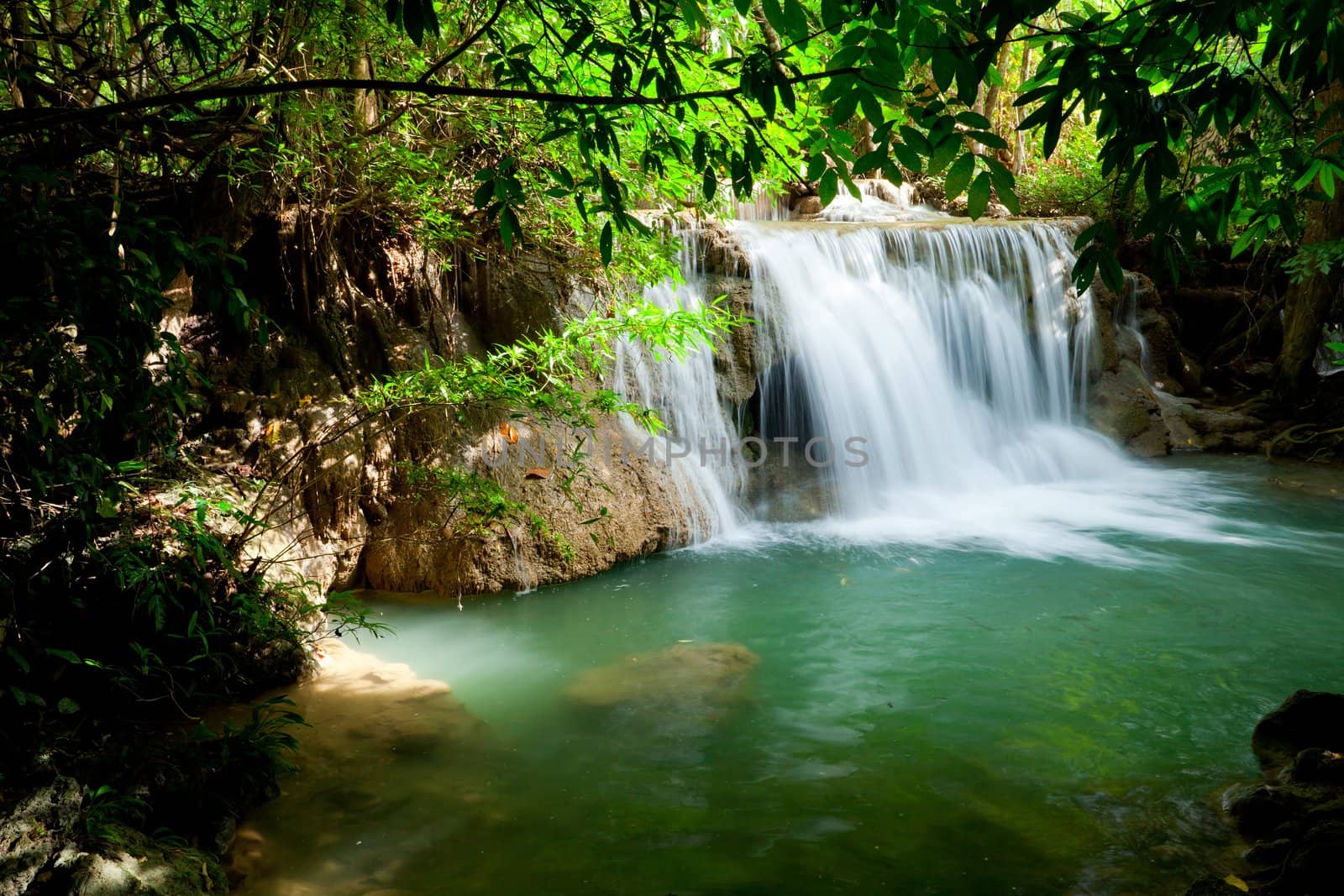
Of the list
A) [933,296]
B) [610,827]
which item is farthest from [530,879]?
[933,296]

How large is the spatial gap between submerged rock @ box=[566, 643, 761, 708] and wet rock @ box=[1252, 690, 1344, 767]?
2559mm

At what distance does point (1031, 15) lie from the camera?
64.3 inches

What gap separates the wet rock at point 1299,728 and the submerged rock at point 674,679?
2559mm

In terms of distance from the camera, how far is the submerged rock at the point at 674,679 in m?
4.66

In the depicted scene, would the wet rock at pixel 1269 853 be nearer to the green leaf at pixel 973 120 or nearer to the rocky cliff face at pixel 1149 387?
the green leaf at pixel 973 120

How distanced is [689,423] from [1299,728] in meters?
5.22

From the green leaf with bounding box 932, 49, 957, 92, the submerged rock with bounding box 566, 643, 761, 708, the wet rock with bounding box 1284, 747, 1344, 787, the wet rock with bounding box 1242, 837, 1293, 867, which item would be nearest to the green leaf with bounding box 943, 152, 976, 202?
the green leaf with bounding box 932, 49, 957, 92

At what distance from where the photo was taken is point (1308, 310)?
11148 mm

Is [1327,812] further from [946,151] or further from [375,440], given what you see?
[375,440]

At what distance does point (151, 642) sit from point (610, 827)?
8.85 feet

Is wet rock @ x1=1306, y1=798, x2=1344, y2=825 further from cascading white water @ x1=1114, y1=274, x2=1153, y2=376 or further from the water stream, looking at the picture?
cascading white water @ x1=1114, y1=274, x2=1153, y2=376

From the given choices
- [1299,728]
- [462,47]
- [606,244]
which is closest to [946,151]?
[606,244]

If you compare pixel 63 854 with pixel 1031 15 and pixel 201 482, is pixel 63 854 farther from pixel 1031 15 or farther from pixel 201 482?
pixel 1031 15

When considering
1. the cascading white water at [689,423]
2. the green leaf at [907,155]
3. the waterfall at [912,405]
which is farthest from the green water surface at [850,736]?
the green leaf at [907,155]
